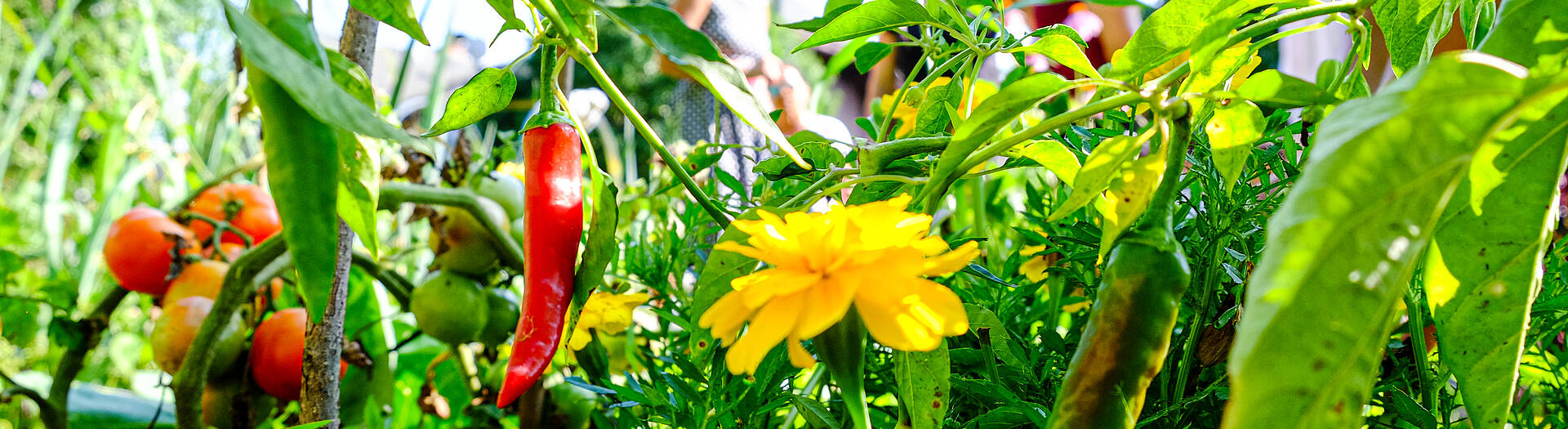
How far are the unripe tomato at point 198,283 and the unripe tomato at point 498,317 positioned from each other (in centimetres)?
15

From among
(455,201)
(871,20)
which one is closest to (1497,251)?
(871,20)

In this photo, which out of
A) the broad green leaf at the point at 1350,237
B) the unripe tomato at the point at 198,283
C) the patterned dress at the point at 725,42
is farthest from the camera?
the patterned dress at the point at 725,42

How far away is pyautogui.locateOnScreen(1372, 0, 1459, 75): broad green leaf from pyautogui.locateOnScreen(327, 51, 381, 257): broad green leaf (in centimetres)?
24

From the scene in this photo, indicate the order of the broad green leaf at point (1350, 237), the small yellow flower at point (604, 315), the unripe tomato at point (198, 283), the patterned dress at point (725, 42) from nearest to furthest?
1. the broad green leaf at point (1350, 237)
2. the small yellow flower at point (604, 315)
3. the unripe tomato at point (198, 283)
4. the patterned dress at point (725, 42)

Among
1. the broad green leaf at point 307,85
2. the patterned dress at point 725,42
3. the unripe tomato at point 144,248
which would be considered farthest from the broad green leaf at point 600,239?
the patterned dress at point 725,42

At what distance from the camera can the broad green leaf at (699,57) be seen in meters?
0.20

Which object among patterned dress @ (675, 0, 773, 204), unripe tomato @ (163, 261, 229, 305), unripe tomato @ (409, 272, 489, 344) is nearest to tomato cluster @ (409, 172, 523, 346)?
unripe tomato @ (409, 272, 489, 344)

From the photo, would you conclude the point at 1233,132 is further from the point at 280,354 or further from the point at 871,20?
the point at 280,354

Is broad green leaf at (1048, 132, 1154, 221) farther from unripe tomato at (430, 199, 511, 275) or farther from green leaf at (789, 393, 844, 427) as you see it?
unripe tomato at (430, 199, 511, 275)

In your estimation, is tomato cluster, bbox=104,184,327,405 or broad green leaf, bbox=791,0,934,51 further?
tomato cluster, bbox=104,184,327,405

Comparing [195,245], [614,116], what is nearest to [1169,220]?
[195,245]

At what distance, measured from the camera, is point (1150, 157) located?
0.19m

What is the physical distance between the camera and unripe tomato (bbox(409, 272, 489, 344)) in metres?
0.42

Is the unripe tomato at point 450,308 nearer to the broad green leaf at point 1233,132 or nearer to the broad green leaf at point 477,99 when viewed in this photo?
the broad green leaf at point 477,99
